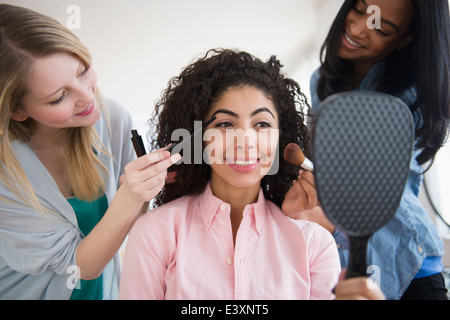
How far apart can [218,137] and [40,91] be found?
31 centimetres

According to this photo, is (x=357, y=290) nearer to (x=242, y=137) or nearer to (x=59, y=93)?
(x=242, y=137)

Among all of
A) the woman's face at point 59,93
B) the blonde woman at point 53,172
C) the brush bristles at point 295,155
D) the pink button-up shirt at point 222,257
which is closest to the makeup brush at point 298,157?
the brush bristles at point 295,155

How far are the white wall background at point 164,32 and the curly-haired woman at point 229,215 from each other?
0.22 ft

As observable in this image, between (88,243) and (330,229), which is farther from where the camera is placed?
(330,229)

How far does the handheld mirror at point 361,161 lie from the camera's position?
394 mm

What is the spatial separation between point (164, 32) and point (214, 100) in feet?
0.68

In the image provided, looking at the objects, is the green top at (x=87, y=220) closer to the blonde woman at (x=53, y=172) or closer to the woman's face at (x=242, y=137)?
the blonde woman at (x=53, y=172)

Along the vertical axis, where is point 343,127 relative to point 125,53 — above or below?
below

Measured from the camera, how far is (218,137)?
64cm

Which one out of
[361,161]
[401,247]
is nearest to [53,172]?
[361,161]

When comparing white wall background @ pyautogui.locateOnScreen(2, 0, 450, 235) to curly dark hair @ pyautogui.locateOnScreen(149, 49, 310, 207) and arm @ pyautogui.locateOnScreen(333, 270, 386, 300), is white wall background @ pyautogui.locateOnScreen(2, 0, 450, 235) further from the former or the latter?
arm @ pyautogui.locateOnScreen(333, 270, 386, 300)

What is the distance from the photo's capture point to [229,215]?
26.6 inches
